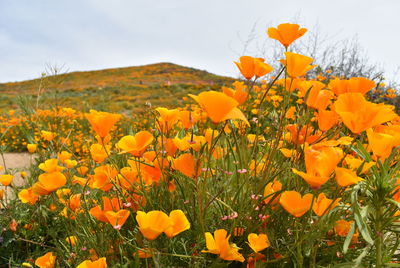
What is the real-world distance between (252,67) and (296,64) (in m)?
0.15

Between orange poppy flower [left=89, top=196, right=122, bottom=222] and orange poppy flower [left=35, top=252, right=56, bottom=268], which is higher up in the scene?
orange poppy flower [left=89, top=196, right=122, bottom=222]

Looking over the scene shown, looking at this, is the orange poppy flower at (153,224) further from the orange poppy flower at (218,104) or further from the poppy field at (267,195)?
the orange poppy flower at (218,104)

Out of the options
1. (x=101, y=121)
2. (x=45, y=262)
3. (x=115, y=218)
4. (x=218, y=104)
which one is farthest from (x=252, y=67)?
(x=45, y=262)

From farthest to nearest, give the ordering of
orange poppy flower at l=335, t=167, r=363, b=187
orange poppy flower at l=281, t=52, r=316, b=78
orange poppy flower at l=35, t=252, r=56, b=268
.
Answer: orange poppy flower at l=35, t=252, r=56, b=268, orange poppy flower at l=281, t=52, r=316, b=78, orange poppy flower at l=335, t=167, r=363, b=187

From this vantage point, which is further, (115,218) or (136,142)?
(136,142)

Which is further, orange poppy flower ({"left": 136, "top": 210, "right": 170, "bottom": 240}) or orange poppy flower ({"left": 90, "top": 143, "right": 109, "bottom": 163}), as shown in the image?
orange poppy flower ({"left": 90, "top": 143, "right": 109, "bottom": 163})

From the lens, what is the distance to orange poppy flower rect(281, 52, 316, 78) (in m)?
0.87

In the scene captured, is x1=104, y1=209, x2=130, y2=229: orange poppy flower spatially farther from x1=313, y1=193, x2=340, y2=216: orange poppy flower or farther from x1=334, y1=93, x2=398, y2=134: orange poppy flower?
x1=334, y1=93, x2=398, y2=134: orange poppy flower

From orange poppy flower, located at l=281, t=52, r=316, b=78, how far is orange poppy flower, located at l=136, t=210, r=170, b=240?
0.61 metres

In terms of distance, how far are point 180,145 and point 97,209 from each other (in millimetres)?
358

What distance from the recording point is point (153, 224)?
2.35 ft

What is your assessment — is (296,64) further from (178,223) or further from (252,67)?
(178,223)

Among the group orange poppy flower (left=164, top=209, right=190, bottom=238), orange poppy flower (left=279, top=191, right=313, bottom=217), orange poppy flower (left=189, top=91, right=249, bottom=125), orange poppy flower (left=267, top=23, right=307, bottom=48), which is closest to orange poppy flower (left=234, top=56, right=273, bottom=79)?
orange poppy flower (left=267, top=23, right=307, bottom=48)

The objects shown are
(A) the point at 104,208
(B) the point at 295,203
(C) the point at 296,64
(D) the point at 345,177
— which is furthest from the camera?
(A) the point at 104,208
